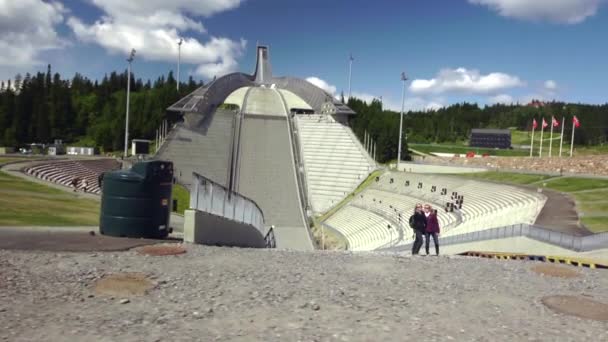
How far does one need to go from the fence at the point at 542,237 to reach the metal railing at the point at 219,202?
27.4ft

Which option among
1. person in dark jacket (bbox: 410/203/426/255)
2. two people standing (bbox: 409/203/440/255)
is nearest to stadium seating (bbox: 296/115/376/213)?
two people standing (bbox: 409/203/440/255)

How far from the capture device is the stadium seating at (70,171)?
128 feet

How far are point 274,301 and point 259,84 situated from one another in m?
104

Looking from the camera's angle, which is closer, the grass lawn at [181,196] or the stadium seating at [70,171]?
the stadium seating at [70,171]

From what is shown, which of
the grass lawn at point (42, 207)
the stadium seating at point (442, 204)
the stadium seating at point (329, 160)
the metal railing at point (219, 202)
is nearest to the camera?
the metal railing at point (219, 202)

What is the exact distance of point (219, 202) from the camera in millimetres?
15109

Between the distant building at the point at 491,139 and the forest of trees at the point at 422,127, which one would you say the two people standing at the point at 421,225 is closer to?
the forest of trees at the point at 422,127

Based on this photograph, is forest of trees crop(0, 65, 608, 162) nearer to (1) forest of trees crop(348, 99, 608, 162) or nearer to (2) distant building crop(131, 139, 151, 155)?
(1) forest of trees crop(348, 99, 608, 162)

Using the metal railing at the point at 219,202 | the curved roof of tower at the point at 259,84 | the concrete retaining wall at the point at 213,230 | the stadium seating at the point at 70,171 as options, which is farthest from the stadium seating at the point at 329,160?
the concrete retaining wall at the point at 213,230

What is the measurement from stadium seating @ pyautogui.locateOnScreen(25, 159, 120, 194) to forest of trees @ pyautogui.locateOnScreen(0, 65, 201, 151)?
35.7 m

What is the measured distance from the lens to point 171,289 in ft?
25.7

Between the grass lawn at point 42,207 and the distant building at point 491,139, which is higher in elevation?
the distant building at point 491,139

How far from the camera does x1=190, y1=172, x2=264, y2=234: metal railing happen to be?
1309 cm

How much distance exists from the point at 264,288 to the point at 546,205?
30097 millimetres
